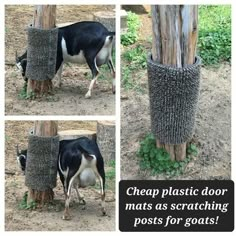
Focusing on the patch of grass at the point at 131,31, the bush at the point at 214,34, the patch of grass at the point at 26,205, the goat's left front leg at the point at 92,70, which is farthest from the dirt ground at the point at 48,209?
the bush at the point at 214,34

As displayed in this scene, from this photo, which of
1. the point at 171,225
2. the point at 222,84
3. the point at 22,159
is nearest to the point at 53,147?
the point at 22,159

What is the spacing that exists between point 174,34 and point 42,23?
0.56 m

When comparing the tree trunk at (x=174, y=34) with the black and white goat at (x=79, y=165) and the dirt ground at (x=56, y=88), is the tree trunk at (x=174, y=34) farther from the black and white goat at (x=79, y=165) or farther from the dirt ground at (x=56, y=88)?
the black and white goat at (x=79, y=165)

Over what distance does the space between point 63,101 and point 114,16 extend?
418 mm

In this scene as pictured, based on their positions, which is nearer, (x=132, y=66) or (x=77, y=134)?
(x=77, y=134)

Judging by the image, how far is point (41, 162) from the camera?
363 cm

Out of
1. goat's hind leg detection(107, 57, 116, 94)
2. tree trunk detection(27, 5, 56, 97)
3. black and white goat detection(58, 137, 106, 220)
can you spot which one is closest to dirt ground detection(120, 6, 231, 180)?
black and white goat detection(58, 137, 106, 220)

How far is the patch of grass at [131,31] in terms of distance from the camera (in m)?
3.80

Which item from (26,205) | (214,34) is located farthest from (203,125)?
(26,205)

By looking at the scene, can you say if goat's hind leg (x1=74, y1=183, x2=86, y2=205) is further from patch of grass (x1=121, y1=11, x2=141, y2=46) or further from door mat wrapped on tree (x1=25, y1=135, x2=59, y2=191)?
patch of grass (x1=121, y1=11, x2=141, y2=46)

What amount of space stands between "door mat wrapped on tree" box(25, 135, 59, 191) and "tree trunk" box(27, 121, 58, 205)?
0.8 inches

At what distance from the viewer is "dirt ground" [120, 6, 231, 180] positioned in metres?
3.67

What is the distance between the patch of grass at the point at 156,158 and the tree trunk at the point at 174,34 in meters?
0.43

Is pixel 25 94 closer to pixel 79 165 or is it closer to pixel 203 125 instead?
pixel 79 165
